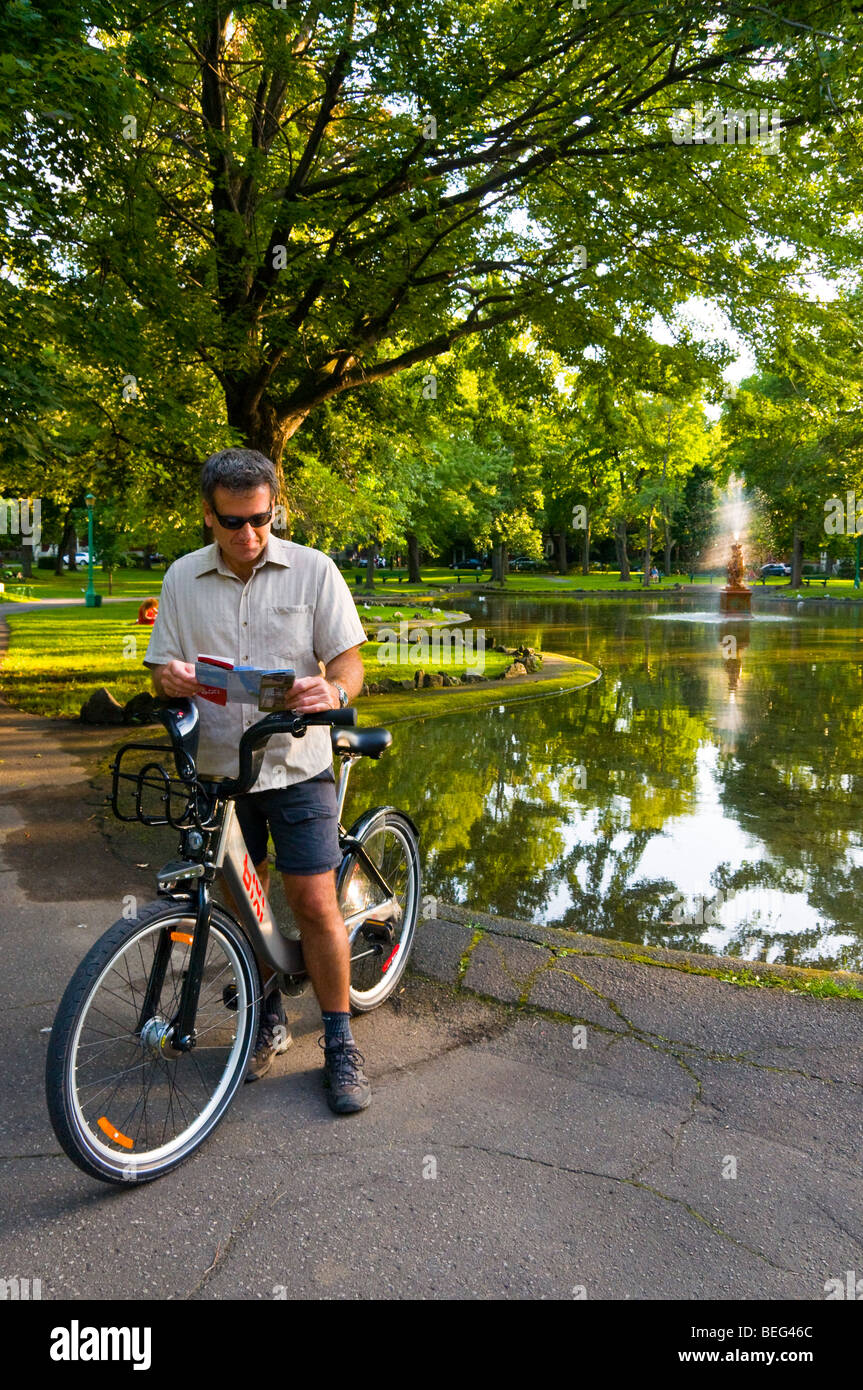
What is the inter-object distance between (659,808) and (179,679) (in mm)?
5717

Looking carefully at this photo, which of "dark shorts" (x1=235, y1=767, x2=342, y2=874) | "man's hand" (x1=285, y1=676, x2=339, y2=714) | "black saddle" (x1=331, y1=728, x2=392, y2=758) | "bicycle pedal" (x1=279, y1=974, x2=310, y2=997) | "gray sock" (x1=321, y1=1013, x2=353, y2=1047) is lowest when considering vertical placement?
"gray sock" (x1=321, y1=1013, x2=353, y2=1047)

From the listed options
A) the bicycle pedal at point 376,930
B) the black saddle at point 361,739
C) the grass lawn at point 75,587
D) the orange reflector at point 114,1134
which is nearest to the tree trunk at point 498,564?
the grass lawn at point 75,587

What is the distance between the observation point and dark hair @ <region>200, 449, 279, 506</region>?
10.3ft

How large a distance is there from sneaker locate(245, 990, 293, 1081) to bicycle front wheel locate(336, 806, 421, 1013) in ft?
1.03

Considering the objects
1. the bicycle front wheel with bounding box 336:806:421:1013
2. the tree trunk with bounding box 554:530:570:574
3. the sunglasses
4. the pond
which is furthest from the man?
the tree trunk with bounding box 554:530:570:574

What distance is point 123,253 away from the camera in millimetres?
9188

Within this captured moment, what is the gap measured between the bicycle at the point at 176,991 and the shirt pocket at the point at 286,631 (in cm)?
27

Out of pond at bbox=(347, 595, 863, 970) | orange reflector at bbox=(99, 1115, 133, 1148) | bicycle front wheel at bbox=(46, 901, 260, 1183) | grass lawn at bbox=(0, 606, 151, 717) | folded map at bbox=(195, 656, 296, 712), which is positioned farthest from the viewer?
grass lawn at bbox=(0, 606, 151, 717)

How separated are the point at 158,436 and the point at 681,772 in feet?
21.1

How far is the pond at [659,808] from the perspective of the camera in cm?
558

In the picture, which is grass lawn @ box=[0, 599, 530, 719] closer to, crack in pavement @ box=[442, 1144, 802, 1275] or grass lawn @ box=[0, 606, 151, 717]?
grass lawn @ box=[0, 606, 151, 717]

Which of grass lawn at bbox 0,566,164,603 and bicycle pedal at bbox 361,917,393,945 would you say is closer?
bicycle pedal at bbox 361,917,393,945

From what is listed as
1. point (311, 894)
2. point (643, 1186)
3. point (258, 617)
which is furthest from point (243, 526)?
point (643, 1186)

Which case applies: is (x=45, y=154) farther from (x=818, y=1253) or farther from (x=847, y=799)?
(x=818, y=1253)
